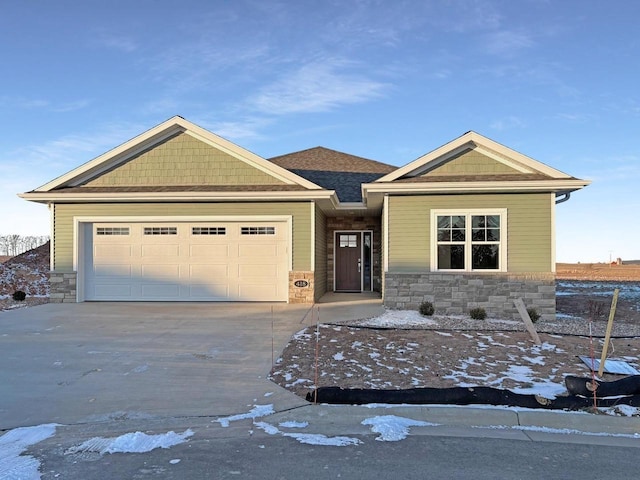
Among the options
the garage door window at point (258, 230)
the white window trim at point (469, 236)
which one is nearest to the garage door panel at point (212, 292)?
the garage door window at point (258, 230)

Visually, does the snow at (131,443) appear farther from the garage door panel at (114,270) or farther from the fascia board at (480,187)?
the garage door panel at (114,270)

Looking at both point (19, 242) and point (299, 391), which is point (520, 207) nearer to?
point (299, 391)

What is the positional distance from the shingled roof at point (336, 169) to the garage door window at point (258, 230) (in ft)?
10.1

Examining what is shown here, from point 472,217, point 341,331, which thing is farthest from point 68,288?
point 472,217

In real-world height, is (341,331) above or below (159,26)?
below

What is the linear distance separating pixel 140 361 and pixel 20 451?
303 cm

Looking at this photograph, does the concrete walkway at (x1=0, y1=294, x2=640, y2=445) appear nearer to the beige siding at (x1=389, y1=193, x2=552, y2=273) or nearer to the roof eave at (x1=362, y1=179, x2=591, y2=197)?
the beige siding at (x1=389, y1=193, x2=552, y2=273)

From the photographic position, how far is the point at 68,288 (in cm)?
1353

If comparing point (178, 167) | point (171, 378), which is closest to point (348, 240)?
point (178, 167)

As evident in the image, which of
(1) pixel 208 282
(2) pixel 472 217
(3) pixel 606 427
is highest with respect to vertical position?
(2) pixel 472 217

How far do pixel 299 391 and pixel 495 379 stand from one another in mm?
2729

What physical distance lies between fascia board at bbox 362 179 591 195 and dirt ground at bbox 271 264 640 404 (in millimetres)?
3642

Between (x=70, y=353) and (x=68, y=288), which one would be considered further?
(x=68, y=288)

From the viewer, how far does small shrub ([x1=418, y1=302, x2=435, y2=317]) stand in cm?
1130
